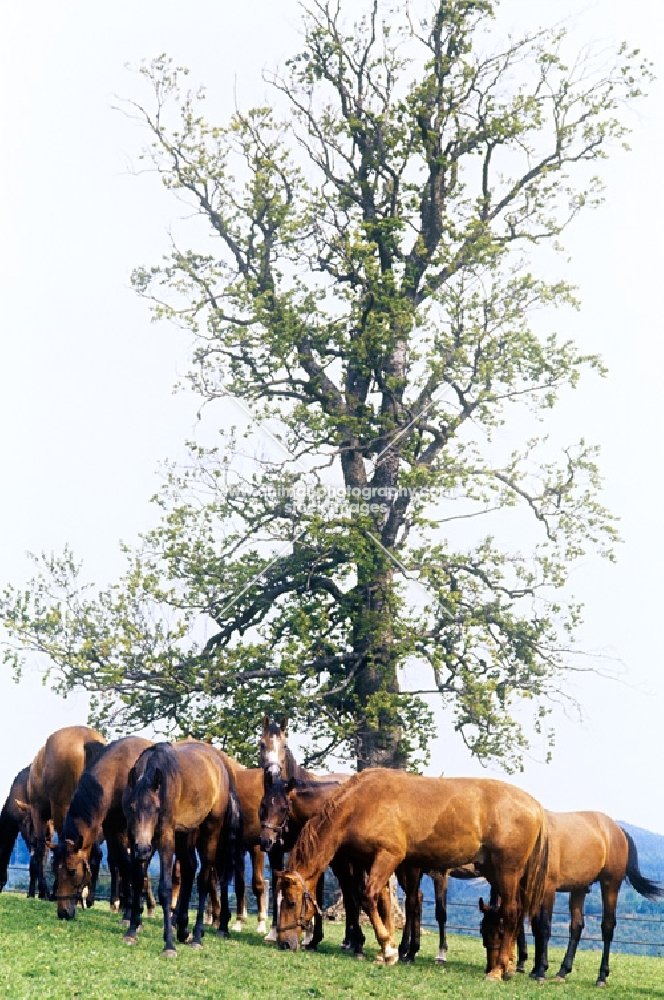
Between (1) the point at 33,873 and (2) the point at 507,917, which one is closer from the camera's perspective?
(2) the point at 507,917

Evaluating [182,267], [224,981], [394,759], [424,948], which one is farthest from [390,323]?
[224,981]

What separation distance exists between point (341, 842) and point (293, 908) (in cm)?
95

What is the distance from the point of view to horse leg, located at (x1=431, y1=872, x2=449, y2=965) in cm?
1591

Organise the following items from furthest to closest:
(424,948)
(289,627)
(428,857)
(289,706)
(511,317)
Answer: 1. (511,317)
2. (289,627)
3. (289,706)
4. (424,948)
5. (428,857)

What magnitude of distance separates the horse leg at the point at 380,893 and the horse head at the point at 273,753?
1914mm

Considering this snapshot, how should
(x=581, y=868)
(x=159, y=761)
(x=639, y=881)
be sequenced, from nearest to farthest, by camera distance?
(x=159, y=761)
(x=581, y=868)
(x=639, y=881)

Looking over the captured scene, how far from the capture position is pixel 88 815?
14883 mm

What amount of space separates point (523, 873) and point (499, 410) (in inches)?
545

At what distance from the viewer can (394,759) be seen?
78.2ft

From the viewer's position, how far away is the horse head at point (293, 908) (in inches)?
549

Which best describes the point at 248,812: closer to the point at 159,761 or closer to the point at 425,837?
the point at 425,837

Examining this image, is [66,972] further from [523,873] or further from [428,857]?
[523,873]

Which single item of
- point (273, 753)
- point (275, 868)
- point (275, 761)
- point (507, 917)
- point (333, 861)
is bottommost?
point (507, 917)

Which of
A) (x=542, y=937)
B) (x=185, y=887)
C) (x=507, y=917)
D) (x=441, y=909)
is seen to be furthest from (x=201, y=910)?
(x=542, y=937)
